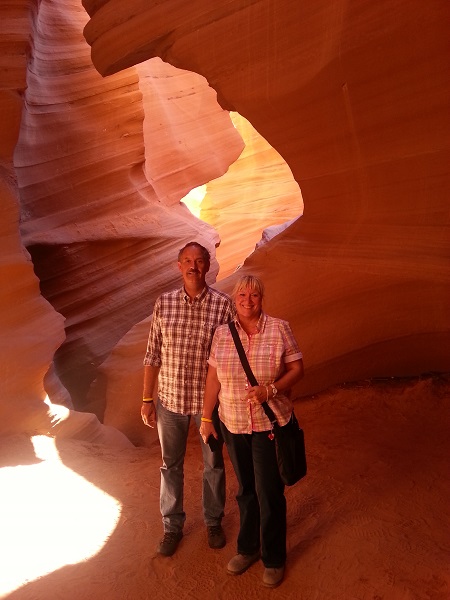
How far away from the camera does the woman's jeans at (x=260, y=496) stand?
270 centimetres

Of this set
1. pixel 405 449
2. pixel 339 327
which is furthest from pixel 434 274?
pixel 405 449

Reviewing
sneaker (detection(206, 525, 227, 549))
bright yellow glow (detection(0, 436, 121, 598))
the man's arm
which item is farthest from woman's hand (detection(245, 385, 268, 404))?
bright yellow glow (detection(0, 436, 121, 598))

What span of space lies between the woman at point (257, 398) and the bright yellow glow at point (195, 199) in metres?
13.2

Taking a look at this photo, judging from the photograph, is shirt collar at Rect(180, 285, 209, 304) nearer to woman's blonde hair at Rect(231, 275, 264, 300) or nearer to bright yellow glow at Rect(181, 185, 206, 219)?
woman's blonde hair at Rect(231, 275, 264, 300)

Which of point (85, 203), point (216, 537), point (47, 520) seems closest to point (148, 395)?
point (216, 537)

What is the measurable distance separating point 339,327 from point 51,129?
477cm

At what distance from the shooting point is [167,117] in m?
10.6

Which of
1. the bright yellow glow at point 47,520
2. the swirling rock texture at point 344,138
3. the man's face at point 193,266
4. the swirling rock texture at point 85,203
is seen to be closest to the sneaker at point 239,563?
the bright yellow glow at point 47,520

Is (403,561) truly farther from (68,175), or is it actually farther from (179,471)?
(68,175)

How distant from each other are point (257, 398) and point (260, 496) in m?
0.51

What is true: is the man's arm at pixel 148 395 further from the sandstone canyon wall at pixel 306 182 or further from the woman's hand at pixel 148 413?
the sandstone canyon wall at pixel 306 182

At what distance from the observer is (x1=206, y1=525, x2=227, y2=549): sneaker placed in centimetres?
321

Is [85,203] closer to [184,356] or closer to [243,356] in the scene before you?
[184,356]

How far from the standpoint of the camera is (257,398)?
8.38 ft
